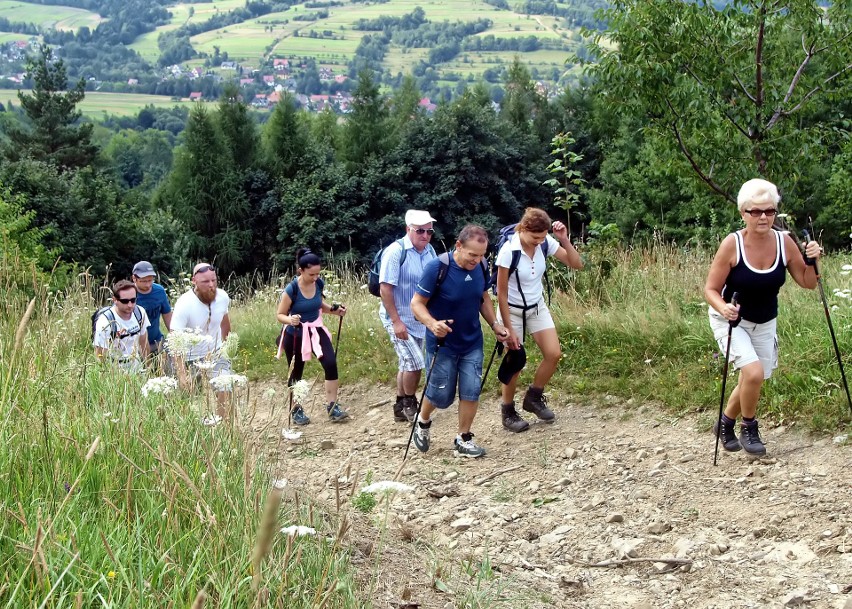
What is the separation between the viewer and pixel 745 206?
579 centimetres

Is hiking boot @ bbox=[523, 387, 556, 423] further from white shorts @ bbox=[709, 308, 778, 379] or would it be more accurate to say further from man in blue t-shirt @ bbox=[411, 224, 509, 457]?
→ white shorts @ bbox=[709, 308, 778, 379]

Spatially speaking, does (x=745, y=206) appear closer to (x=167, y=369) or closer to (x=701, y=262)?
(x=167, y=369)

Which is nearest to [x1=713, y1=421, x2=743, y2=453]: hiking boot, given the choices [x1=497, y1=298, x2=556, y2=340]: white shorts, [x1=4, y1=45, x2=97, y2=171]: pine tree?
[x1=497, y1=298, x2=556, y2=340]: white shorts

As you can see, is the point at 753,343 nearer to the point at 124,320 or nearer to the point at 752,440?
the point at 752,440

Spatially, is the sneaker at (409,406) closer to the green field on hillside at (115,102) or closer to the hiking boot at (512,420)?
the hiking boot at (512,420)

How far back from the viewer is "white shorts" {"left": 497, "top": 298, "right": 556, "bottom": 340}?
25.0ft

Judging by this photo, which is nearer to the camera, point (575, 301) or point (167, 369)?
point (167, 369)

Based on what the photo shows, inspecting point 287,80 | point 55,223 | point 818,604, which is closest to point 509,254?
point 818,604

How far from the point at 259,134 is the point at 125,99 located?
115087 millimetres

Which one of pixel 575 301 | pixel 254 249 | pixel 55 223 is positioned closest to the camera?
pixel 575 301

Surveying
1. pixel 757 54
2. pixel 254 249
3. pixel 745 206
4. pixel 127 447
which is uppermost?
pixel 757 54

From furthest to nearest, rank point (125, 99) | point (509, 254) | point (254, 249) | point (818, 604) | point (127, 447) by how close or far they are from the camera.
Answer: point (125, 99) < point (254, 249) < point (509, 254) < point (818, 604) < point (127, 447)

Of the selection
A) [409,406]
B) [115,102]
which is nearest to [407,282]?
[409,406]

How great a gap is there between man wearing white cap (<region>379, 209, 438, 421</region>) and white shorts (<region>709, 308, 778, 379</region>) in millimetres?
2777
